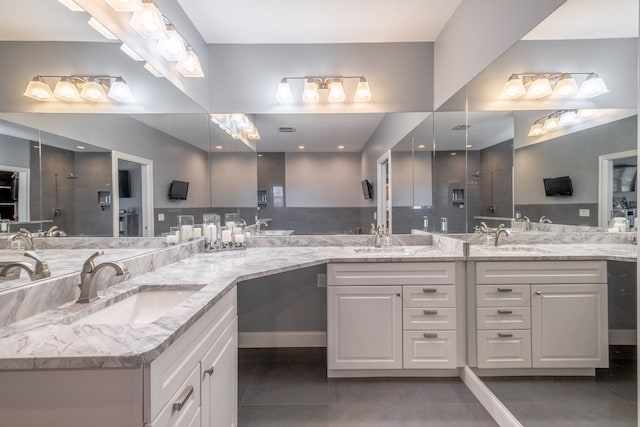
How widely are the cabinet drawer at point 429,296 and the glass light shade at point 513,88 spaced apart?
1283mm

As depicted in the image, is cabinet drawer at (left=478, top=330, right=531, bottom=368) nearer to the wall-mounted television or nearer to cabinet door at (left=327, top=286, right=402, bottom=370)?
cabinet door at (left=327, top=286, right=402, bottom=370)

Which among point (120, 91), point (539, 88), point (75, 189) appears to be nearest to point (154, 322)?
point (75, 189)

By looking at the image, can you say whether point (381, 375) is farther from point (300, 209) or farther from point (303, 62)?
point (303, 62)

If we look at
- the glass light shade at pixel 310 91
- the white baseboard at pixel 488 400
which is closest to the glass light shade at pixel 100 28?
the glass light shade at pixel 310 91

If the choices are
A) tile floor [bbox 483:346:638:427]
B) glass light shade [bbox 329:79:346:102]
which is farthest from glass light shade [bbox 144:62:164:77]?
tile floor [bbox 483:346:638:427]

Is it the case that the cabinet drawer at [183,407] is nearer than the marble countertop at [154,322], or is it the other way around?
the marble countertop at [154,322]

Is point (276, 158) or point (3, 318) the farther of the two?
point (276, 158)

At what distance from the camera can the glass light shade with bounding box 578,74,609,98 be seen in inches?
47.2

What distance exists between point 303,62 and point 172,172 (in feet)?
4.69

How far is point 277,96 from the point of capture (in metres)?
2.64

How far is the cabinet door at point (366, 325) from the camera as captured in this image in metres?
2.20

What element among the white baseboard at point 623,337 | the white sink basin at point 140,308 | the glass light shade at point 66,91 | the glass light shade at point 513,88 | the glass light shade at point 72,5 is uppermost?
the glass light shade at point 72,5

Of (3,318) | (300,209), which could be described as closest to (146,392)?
(3,318)

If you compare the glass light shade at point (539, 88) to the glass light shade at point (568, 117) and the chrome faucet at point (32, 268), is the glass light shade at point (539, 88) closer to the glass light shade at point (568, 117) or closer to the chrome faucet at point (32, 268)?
the glass light shade at point (568, 117)
